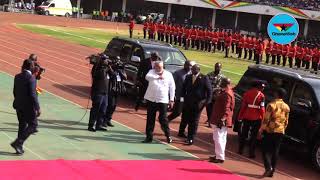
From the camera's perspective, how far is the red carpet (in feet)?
28.2

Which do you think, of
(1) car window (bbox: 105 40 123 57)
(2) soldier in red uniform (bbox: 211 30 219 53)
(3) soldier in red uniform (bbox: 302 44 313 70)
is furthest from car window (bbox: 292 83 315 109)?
(2) soldier in red uniform (bbox: 211 30 219 53)

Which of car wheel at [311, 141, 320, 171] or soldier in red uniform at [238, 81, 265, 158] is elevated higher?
soldier in red uniform at [238, 81, 265, 158]

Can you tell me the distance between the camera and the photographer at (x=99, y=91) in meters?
11.9

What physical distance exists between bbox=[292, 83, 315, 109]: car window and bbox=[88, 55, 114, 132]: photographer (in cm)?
386

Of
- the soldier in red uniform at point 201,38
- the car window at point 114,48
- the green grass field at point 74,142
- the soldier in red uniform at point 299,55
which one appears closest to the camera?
the green grass field at point 74,142

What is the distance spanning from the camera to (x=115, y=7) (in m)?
75.7

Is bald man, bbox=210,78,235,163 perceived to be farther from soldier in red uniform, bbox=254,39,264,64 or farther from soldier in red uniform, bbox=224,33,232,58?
soldier in red uniform, bbox=224,33,232,58

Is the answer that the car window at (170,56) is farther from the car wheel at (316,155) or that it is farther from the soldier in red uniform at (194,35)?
the soldier in red uniform at (194,35)

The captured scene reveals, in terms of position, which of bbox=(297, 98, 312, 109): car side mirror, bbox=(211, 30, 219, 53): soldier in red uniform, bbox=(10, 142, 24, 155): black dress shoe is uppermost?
bbox=(297, 98, 312, 109): car side mirror

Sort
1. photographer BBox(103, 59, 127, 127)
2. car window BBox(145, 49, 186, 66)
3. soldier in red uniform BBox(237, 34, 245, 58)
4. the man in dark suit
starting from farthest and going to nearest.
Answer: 1. soldier in red uniform BBox(237, 34, 245, 58)
2. car window BBox(145, 49, 186, 66)
3. photographer BBox(103, 59, 127, 127)
4. the man in dark suit

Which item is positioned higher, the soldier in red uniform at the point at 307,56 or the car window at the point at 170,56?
the car window at the point at 170,56

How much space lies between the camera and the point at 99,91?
38.9ft

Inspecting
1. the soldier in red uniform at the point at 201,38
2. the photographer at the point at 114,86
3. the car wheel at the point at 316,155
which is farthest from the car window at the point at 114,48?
the soldier in red uniform at the point at 201,38

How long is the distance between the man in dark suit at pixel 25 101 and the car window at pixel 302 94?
17.3 ft
